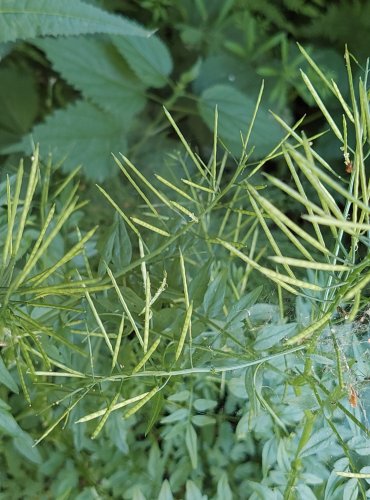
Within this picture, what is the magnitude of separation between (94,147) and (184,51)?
0.20 m

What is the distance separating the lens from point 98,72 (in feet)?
2.52

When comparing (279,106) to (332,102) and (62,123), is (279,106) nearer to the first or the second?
(332,102)

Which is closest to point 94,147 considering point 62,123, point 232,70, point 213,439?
point 62,123

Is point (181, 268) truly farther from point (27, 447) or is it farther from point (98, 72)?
point (98, 72)

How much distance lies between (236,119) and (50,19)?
0.88 ft

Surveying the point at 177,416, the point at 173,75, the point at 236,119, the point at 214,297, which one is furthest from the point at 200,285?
the point at 173,75

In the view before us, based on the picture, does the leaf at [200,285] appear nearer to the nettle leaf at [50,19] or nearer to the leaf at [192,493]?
the leaf at [192,493]

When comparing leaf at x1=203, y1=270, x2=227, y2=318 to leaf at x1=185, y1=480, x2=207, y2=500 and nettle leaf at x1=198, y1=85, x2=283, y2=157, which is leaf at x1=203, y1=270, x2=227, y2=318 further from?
nettle leaf at x1=198, y1=85, x2=283, y2=157

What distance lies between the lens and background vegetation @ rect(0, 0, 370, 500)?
0.34 m

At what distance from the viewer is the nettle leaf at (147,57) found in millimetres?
752

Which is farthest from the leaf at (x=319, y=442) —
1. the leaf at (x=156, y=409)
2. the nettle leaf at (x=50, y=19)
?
the nettle leaf at (x=50, y=19)

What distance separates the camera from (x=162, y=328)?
0.38 meters

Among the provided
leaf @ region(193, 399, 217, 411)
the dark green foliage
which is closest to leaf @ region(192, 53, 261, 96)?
the dark green foliage

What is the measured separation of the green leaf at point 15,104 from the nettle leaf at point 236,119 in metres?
0.23
